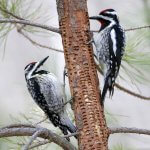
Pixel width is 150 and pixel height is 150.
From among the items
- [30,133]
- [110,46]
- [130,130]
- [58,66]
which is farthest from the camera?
[58,66]

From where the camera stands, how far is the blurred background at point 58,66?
7.18 feet

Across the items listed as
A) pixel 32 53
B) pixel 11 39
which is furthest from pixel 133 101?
pixel 11 39

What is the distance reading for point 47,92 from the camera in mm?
2129

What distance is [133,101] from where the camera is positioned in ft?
19.5

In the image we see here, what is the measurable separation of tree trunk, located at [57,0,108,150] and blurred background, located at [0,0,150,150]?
408mm

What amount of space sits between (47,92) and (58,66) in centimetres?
44

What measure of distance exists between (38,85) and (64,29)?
506mm

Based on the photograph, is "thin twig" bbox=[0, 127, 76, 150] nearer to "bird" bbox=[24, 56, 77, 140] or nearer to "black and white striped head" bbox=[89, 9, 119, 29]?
"bird" bbox=[24, 56, 77, 140]

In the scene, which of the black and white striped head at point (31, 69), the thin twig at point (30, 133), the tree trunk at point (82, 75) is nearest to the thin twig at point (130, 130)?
the tree trunk at point (82, 75)

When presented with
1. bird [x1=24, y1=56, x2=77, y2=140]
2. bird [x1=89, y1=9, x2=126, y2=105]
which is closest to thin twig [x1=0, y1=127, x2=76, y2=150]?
bird [x1=89, y1=9, x2=126, y2=105]

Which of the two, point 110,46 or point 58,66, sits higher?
point 110,46

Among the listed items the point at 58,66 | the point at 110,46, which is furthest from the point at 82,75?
the point at 58,66

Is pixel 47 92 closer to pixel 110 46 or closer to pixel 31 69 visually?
pixel 31 69

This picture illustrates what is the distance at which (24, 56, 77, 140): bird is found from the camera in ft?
6.69
